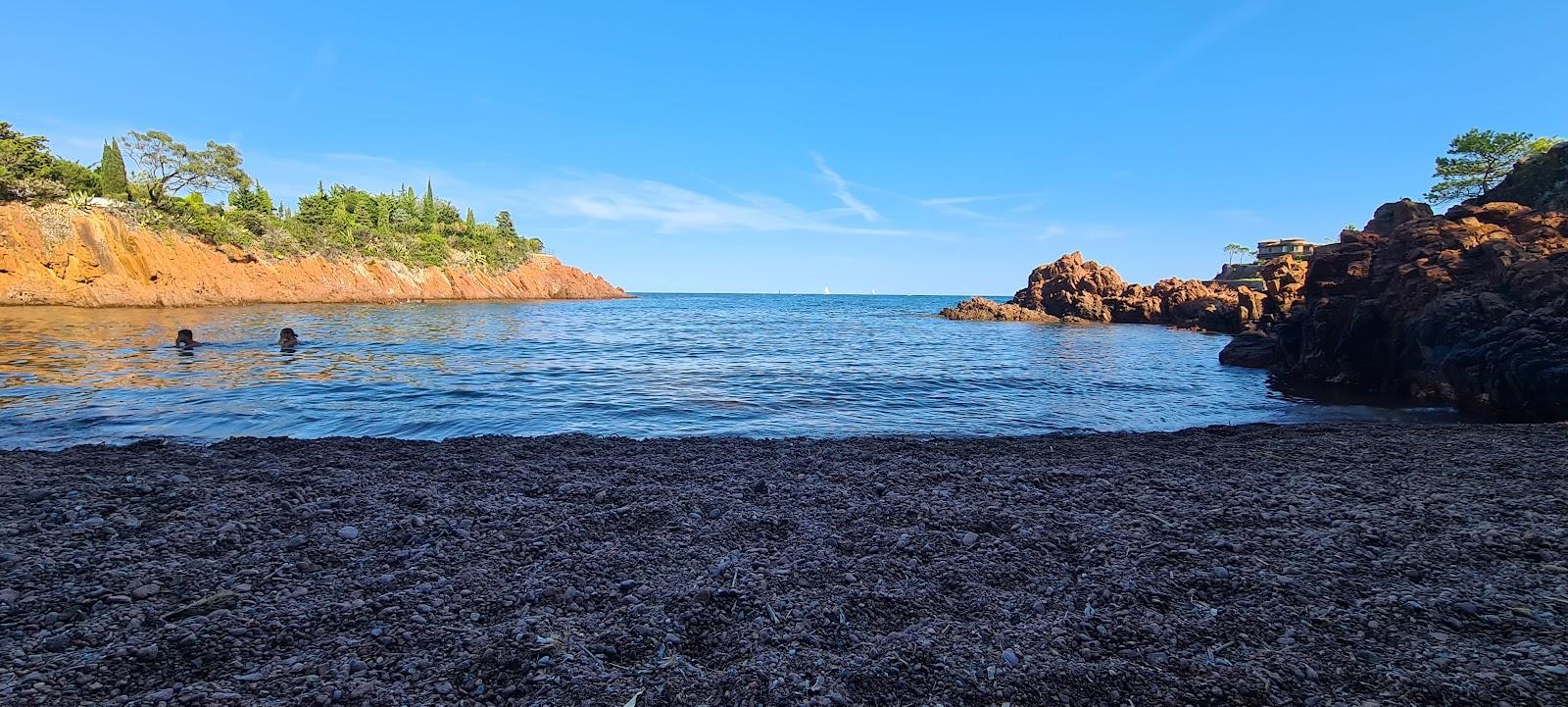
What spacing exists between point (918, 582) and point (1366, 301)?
21.1 meters

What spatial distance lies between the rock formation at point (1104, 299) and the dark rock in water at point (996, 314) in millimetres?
105

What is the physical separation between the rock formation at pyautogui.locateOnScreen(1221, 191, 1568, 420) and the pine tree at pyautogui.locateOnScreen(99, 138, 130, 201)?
83556 mm

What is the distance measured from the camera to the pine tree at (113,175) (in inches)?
2137

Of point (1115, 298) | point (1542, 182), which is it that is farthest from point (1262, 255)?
point (1542, 182)

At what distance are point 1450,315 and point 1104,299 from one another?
173ft

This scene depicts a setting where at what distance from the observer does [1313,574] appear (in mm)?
4301

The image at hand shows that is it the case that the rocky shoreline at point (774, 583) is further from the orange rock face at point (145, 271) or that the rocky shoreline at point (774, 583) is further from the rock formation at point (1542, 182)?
the orange rock face at point (145, 271)

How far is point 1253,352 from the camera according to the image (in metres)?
24.0

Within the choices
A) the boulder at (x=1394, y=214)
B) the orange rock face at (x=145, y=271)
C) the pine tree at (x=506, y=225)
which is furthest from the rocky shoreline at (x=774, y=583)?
the pine tree at (x=506, y=225)

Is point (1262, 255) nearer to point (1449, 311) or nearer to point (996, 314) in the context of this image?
point (996, 314)

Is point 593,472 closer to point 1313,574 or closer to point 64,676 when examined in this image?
point 64,676

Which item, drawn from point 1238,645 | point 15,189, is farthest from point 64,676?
point 15,189

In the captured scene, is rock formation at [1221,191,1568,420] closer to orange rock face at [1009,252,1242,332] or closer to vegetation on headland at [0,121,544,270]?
orange rock face at [1009,252,1242,332]

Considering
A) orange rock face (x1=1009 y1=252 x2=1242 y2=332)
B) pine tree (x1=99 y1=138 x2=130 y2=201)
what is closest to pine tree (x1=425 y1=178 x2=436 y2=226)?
pine tree (x1=99 y1=138 x2=130 y2=201)
